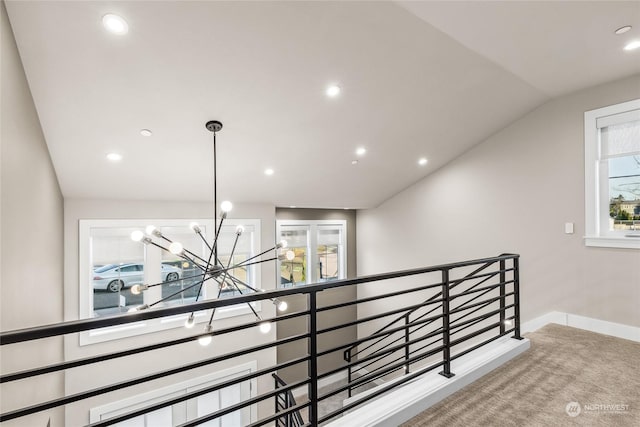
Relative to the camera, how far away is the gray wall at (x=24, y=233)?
2.10 metres

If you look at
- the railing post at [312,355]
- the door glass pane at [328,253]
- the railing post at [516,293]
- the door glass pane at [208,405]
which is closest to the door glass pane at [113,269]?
the door glass pane at [208,405]

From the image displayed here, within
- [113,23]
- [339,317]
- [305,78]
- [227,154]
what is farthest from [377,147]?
[339,317]

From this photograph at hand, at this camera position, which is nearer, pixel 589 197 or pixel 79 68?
pixel 79 68

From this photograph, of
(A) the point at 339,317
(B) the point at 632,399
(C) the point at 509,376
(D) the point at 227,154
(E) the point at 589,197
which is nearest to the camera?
(B) the point at 632,399

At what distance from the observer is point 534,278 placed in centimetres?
413

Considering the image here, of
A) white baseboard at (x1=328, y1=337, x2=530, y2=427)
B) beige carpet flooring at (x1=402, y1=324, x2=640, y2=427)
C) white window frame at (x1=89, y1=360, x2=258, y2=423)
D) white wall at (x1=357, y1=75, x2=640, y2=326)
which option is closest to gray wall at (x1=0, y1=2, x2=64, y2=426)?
white window frame at (x1=89, y1=360, x2=258, y2=423)

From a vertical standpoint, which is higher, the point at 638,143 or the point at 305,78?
the point at 305,78

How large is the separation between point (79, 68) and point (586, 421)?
440cm

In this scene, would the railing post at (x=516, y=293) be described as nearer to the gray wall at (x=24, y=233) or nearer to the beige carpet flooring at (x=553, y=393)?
the beige carpet flooring at (x=553, y=393)

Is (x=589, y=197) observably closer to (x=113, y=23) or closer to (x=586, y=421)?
(x=586, y=421)

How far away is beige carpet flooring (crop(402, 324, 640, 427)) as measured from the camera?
1.86m

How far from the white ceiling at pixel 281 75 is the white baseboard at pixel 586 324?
266 cm

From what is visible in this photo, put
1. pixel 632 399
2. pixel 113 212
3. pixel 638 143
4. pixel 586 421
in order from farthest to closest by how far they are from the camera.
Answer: pixel 113 212, pixel 638 143, pixel 632 399, pixel 586 421

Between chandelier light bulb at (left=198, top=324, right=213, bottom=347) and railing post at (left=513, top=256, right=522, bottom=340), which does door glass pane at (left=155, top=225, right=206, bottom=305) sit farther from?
railing post at (left=513, top=256, right=522, bottom=340)
